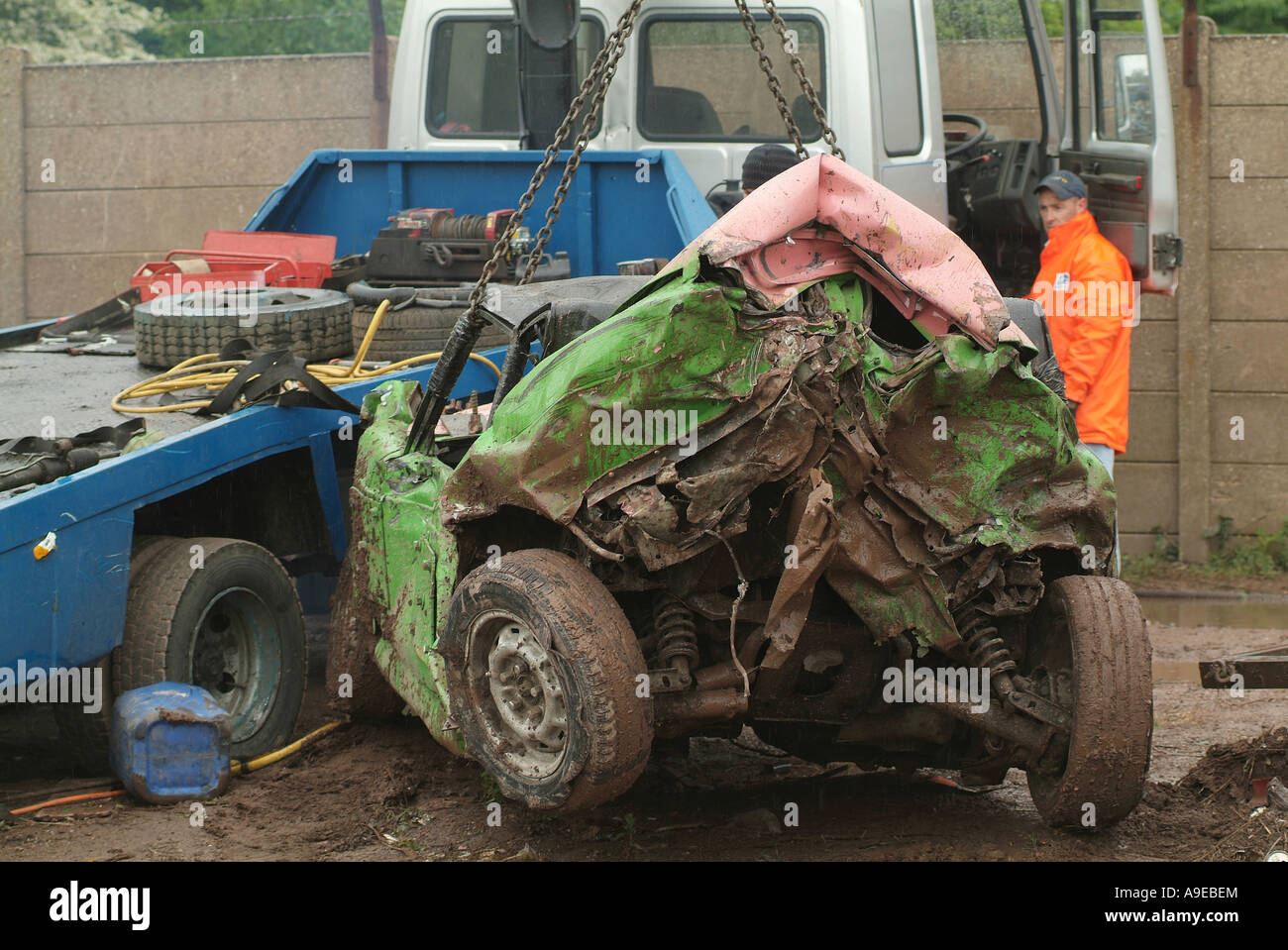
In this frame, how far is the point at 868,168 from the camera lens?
7.16 meters

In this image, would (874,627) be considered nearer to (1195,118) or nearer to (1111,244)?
(1111,244)

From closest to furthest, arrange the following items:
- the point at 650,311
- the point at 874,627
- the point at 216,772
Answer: the point at 650,311 < the point at 874,627 < the point at 216,772

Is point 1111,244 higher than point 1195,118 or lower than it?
lower

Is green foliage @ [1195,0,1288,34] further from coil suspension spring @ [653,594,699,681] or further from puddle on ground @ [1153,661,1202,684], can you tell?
coil suspension spring @ [653,594,699,681]

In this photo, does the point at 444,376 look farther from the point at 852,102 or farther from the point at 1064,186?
the point at 1064,186

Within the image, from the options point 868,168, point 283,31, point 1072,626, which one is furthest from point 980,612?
point 283,31

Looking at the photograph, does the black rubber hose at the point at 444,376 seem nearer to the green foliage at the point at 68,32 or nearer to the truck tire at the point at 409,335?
the truck tire at the point at 409,335

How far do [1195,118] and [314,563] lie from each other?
5.69 meters

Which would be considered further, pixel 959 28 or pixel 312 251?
pixel 959 28

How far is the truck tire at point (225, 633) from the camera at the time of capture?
4.46 m

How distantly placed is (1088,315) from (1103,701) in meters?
3.99

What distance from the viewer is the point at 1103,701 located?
11.6ft

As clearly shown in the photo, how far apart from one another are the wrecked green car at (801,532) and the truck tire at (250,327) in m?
2.10

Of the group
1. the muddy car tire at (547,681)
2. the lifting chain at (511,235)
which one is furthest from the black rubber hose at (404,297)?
the muddy car tire at (547,681)
